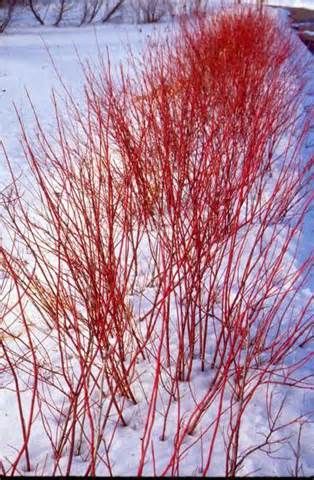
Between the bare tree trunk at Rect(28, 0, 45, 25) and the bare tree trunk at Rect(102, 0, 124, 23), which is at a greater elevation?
the bare tree trunk at Rect(102, 0, 124, 23)

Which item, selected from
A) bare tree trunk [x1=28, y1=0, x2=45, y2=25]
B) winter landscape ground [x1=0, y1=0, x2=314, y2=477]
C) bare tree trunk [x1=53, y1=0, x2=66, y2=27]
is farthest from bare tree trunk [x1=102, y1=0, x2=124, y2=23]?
winter landscape ground [x1=0, y1=0, x2=314, y2=477]

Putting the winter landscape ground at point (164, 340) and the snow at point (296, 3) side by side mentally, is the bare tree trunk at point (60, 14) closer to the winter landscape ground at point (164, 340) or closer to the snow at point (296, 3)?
the snow at point (296, 3)

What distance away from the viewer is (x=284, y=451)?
2191 mm

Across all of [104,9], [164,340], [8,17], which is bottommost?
[164,340]

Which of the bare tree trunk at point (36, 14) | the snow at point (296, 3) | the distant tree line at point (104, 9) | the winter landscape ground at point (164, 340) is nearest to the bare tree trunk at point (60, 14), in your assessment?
the distant tree line at point (104, 9)

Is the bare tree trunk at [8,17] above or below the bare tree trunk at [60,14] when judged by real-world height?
below

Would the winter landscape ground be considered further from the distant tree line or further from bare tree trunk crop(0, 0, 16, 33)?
the distant tree line

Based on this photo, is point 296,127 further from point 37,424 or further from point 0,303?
point 37,424

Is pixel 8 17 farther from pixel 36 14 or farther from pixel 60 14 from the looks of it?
pixel 60 14

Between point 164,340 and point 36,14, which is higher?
point 36,14

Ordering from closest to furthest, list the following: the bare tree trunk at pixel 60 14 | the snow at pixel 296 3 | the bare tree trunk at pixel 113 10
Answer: the bare tree trunk at pixel 60 14, the bare tree trunk at pixel 113 10, the snow at pixel 296 3

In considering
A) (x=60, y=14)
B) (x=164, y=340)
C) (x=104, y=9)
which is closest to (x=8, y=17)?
(x=60, y=14)

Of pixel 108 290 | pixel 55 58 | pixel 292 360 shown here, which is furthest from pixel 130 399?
pixel 55 58

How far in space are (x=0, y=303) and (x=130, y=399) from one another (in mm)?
1383
